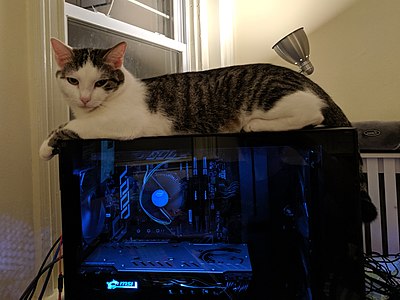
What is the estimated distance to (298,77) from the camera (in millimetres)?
868

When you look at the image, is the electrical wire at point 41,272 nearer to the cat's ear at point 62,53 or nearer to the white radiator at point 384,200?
the cat's ear at point 62,53

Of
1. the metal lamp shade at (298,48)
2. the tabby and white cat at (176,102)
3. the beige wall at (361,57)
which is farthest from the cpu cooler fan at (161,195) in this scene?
the beige wall at (361,57)

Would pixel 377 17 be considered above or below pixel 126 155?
above

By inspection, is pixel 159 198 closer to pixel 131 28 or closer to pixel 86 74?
pixel 86 74

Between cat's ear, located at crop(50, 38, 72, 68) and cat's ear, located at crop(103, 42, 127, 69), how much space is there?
84 mm

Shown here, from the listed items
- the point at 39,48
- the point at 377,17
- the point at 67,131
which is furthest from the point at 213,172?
the point at 377,17

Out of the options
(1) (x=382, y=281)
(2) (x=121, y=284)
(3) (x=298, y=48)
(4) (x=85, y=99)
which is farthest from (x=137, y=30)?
(1) (x=382, y=281)

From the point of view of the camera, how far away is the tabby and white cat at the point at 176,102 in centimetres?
78

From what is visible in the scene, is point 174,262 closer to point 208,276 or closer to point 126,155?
point 208,276

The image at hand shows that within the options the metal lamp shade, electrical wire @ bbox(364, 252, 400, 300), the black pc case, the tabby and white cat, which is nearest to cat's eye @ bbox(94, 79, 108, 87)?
the tabby and white cat

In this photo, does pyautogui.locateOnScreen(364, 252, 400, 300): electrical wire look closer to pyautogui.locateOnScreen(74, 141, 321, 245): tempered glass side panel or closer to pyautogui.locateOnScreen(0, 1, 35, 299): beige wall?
pyautogui.locateOnScreen(74, 141, 321, 245): tempered glass side panel

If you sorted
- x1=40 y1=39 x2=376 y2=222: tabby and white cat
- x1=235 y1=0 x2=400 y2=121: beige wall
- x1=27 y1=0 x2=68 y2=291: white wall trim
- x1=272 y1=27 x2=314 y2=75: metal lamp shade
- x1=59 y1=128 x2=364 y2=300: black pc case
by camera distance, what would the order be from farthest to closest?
x1=235 y1=0 x2=400 y2=121: beige wall → x1=272 y1=27 x2=314 y2=75: metal lamp shade → x1=27 y1=0 x2=68 y2=291: white wall trim → x1=40 y1=39 x2=376 y2=222: tabby and white cat → x1=59 y1=128 x2=364 y2=300: black pc case

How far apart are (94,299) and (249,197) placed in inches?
15.0

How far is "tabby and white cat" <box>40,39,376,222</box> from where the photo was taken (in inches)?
30.6
